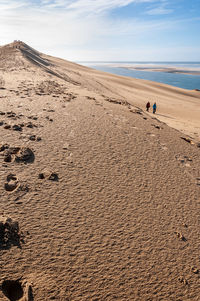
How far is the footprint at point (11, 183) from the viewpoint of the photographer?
15.8 ft

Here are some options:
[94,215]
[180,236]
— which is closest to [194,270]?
[180,236]

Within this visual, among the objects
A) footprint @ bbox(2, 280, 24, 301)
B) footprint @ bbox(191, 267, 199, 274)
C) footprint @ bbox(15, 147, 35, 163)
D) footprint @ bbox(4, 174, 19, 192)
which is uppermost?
footprint @ bbox(15, 147, 35, 163)

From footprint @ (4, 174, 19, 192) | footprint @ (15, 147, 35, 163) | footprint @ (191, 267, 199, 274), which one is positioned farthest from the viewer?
footprint @ (15, 147, 35, 163)

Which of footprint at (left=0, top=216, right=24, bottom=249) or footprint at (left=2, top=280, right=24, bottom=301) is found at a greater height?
footprint at (left=0, top=216, right=24, bottom=249)

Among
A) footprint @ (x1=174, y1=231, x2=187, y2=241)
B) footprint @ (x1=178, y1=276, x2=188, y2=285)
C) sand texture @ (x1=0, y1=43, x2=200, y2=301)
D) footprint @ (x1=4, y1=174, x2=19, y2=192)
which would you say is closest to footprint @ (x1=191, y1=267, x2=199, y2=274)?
sand texture @ (x1=0, y1=43, x2=200, y2=301)

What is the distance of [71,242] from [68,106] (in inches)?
333

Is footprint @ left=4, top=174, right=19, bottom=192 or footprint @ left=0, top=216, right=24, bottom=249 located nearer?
footprint @ left=0, top=216, right=24, bottom=249

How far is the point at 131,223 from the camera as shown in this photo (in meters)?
4.62

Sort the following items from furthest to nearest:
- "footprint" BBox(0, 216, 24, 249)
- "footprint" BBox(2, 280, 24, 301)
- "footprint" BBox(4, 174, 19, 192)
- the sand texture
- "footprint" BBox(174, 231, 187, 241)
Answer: "footprint" BBox(4, 174, 19, 192), "footprint" BBox(174, 231, 187, 241), "footprint" BBox(0, 216, 24, 249), the sand texture, "footprint" BBox(2, 280, 24, 301)

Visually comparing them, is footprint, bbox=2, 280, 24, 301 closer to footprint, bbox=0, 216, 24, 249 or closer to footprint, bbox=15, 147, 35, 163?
footprint, bbox=0, 216, 24, 249

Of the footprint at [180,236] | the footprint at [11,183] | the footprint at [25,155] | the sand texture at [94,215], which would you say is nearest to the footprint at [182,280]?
the sand texture at [94,215]

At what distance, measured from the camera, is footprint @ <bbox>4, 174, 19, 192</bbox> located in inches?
190

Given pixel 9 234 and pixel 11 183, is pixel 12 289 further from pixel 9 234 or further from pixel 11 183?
pixel 11 183

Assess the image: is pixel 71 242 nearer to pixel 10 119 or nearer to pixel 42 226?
pixel 42 226
